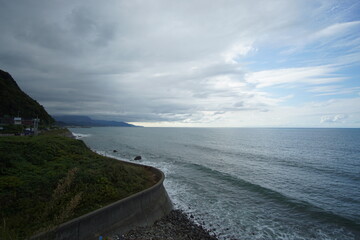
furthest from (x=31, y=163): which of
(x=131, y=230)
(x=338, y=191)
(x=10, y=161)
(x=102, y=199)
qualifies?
(x=338, y=191)

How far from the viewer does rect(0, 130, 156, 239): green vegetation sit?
7.25 m

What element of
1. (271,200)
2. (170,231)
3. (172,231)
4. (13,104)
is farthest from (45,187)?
(13,104)

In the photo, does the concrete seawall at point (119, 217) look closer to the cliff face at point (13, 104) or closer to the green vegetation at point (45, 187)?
the green vegetation at point (45, 187)

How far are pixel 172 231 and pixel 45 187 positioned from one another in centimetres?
784

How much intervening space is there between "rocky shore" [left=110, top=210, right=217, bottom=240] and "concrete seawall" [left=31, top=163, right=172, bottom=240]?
0.45 metres

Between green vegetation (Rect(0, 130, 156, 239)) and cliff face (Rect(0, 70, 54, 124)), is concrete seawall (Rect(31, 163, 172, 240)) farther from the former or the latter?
cliff face (Rect(0, 70, 54, 124))

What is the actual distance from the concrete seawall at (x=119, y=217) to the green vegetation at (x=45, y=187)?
537mm

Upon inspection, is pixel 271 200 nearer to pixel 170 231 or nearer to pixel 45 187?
pixel 170 231

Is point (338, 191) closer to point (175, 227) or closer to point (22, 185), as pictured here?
point (175, 227)

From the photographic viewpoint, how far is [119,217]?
10125 millimetres

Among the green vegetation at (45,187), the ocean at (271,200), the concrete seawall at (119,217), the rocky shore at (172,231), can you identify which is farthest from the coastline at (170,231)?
the green vegetation at (45,187)

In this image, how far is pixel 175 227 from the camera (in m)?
11.9

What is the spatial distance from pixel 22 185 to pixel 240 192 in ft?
63.4

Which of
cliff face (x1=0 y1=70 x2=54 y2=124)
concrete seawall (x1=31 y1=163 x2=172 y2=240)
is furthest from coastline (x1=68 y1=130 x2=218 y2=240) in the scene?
cliff face (x1=0 y1=70 x2=54 y2=124)
